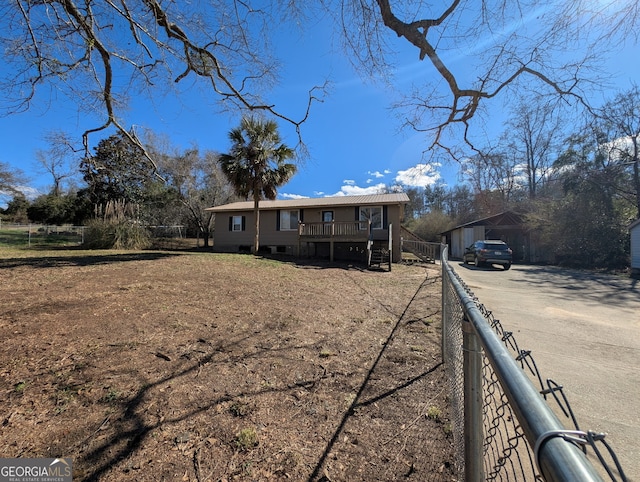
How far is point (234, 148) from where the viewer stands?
619 inches

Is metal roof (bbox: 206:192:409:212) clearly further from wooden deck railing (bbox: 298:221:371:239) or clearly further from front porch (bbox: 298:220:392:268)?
wooden deck railing (bbox: 298:221:371:239)

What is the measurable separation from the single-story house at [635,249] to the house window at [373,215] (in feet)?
39.7

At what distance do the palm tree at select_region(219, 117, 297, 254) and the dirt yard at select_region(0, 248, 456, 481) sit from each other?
1038 centimetres

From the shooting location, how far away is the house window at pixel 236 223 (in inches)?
802

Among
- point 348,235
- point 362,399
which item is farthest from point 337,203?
point 362,399

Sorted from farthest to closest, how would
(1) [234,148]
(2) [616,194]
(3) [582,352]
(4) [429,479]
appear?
(2) [616,194] < (1) [234,148] < (3) [582,352] < (4) [429,479]

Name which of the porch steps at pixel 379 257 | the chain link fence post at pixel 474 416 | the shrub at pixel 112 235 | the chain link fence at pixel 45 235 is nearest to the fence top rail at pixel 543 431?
the chain link fence post at pixel 474 416

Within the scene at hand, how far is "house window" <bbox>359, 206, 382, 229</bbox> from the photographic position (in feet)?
56.5

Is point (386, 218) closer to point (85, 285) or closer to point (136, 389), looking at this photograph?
point (85, 285)

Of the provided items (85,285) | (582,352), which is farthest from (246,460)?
(85,285)

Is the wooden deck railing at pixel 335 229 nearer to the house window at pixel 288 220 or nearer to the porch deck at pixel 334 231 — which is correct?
the porch deck at pixel 334 231

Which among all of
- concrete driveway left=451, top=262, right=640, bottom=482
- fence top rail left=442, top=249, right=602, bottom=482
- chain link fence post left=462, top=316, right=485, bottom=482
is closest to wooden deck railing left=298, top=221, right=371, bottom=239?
concrete driveway left=451, top=262, right=640, bottom=482

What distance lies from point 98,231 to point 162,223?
6.95 m

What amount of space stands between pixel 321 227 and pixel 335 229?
89 cm
